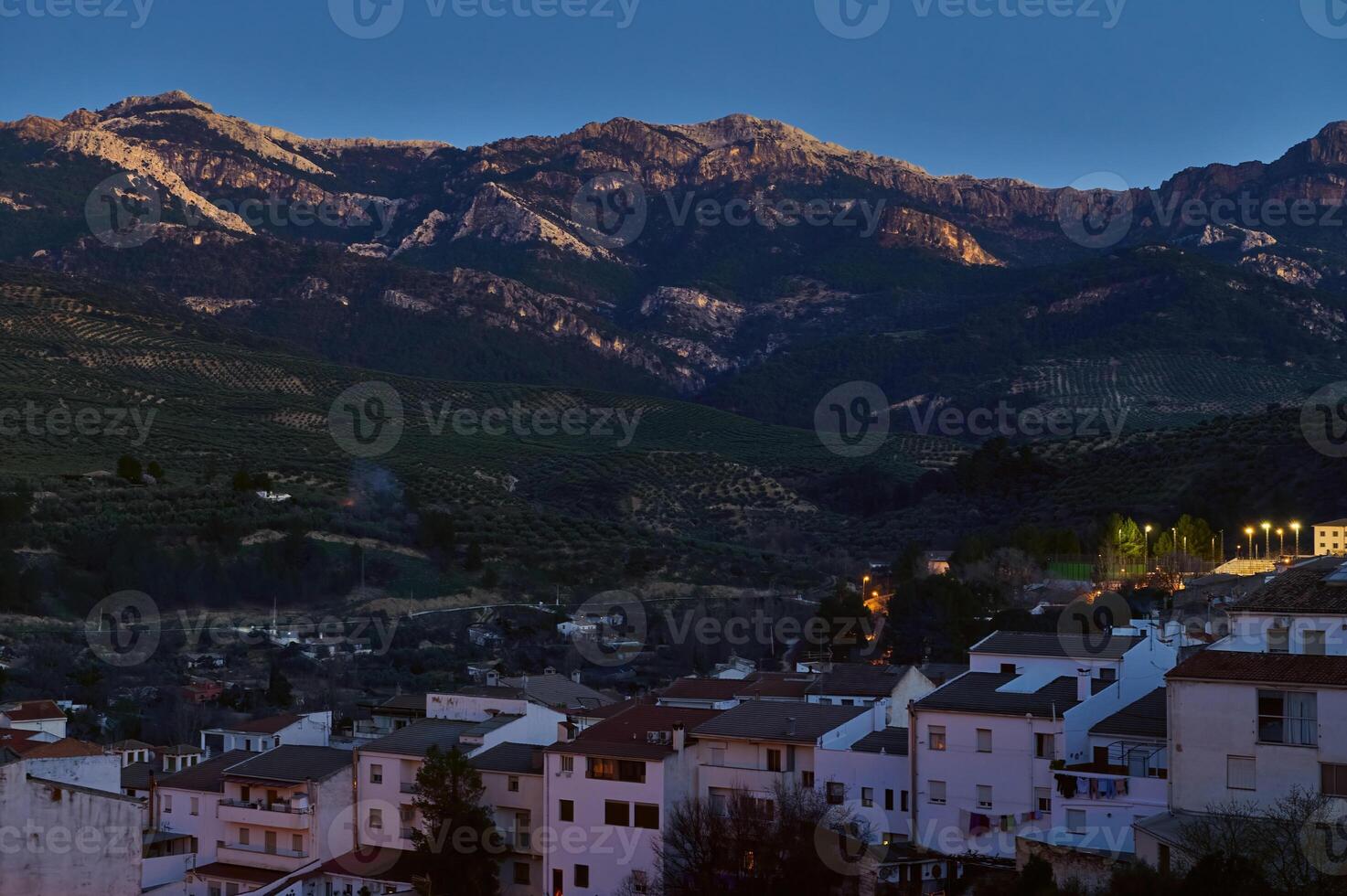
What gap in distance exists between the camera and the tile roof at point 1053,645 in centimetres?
3114

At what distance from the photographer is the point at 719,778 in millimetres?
30797

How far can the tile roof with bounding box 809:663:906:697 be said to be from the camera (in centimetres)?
3569

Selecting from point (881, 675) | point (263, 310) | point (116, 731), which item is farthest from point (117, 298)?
point (881, 675)

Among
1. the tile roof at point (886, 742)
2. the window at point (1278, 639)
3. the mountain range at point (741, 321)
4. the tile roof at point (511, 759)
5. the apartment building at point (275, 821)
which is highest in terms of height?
the mountain range at point (741, 321)

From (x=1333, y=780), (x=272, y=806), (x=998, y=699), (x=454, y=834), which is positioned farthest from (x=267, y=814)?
(x=1333, y=780)

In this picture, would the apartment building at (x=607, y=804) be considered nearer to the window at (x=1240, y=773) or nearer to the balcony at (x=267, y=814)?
the balcony at (x=267, y=814)

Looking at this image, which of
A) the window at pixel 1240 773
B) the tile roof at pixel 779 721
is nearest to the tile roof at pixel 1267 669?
the window at pixel 1240 773

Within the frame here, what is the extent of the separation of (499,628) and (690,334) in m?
132

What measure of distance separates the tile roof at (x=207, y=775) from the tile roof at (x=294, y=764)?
51 cm

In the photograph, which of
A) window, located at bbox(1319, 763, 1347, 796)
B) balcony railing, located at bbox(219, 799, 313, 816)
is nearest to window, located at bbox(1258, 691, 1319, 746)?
window, located at bbox(1319, 763, 1347, 796)

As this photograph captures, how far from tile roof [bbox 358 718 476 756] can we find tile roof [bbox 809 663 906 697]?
7.41m

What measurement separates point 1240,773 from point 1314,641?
2512 mm

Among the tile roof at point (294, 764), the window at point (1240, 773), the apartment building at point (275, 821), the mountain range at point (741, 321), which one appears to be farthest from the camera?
the mountain range at point (741, 321)

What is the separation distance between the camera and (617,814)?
98.9 ft
